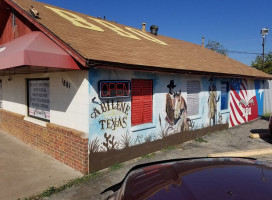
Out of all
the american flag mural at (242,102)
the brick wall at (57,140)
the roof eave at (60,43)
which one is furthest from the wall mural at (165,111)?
the roof eave at (60,43)

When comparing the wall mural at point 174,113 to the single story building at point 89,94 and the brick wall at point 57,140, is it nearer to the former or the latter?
the single story building at point 89,94

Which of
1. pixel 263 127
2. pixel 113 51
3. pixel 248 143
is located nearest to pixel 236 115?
pixel 263 127

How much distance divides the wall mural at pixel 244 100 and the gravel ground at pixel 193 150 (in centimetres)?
54

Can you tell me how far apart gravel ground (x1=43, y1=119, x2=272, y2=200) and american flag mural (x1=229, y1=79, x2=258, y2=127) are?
19.7 inches

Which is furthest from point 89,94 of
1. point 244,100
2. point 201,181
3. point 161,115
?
point 244,100

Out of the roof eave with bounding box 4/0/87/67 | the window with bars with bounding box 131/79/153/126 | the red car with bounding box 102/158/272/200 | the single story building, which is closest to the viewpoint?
the red car with bounding box 102/158/272/200

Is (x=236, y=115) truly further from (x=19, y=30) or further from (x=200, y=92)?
(x=19, y=30)

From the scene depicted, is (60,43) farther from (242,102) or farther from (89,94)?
(242,102)

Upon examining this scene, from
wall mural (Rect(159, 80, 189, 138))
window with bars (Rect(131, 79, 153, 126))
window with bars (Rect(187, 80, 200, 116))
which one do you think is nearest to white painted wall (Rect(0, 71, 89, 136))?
window with bars (Rect(131, 79, 153, 126))

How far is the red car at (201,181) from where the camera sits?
1.82 m

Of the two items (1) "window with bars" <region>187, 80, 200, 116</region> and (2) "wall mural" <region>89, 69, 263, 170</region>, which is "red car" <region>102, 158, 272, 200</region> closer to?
(2) "wall mural" <region>89, 69, 263, 170</region>

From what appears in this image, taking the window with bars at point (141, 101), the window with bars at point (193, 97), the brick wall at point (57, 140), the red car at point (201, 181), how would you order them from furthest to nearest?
the window with bars at point (193, 97)
the window with bars at point (141, 101)
the brick wall at point (57, 140)
the red car at point (201, 181)

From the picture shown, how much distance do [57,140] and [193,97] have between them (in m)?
5.28

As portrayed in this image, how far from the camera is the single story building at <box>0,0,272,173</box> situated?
5305 mm
